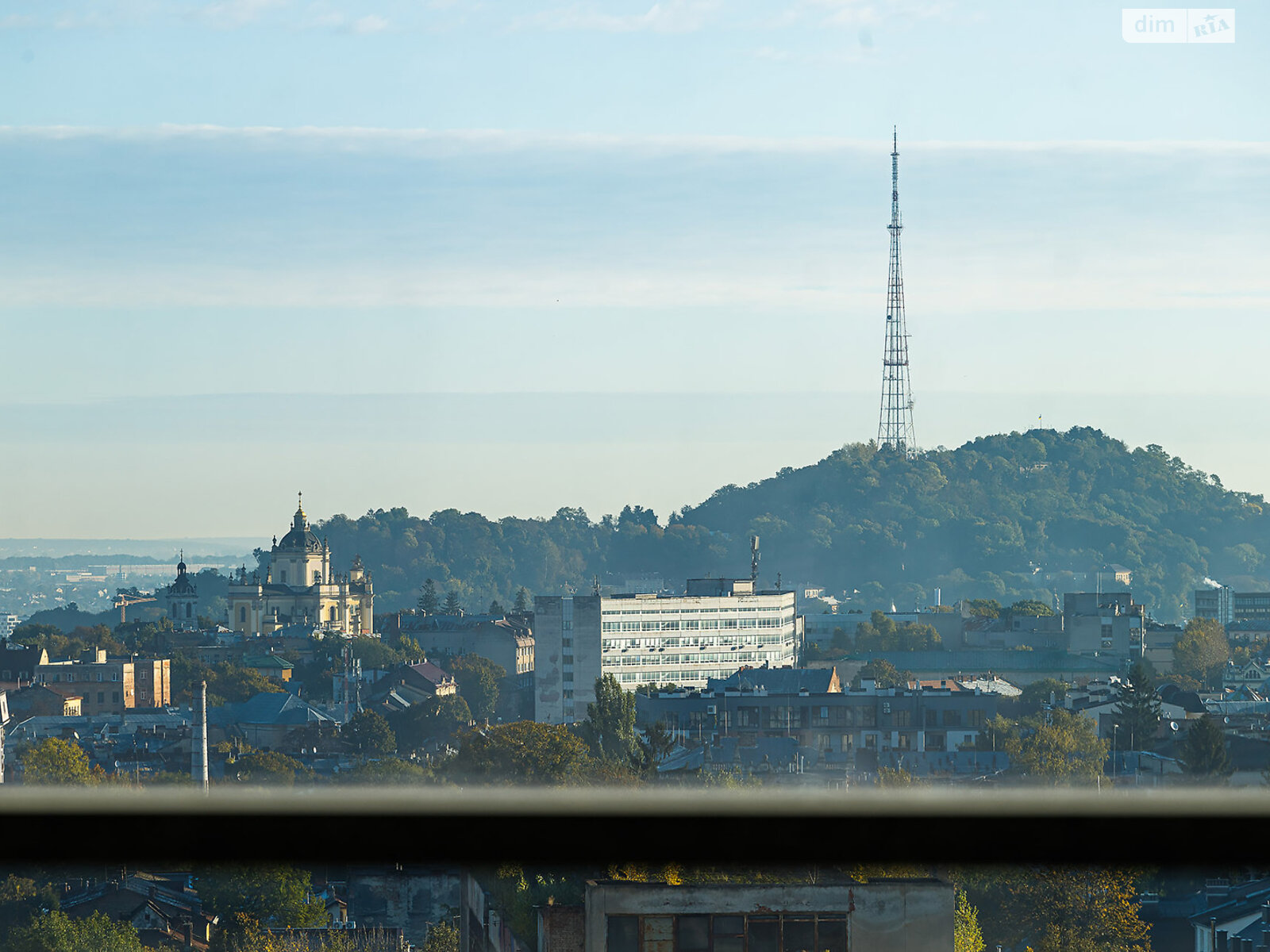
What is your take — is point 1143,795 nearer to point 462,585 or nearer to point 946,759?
point 946,759

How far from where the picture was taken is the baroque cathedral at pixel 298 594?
31.1 m

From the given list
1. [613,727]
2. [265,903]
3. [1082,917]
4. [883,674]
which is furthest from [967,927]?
[883,674]

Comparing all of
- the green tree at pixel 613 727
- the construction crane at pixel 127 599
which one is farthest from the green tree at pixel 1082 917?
the construction crane at pixel 127 599

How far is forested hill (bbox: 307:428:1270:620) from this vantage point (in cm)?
4531

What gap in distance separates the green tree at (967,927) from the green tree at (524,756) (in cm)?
349

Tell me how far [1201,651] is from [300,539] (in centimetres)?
1711

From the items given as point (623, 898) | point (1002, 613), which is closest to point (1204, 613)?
point (1002, 613)

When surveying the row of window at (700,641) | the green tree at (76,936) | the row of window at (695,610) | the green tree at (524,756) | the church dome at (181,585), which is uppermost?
the church dome at (181,585)

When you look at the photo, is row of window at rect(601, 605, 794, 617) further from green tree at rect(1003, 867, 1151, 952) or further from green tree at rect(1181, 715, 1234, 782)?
green tree at rect(1003, 867, 1151, 952)

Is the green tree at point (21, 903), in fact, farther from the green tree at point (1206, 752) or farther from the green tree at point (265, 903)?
the green tree at point (1206, 752)

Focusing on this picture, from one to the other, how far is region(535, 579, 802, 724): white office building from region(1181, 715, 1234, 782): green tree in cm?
976

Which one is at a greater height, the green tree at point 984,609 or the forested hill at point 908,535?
the forested hill at point 908,535

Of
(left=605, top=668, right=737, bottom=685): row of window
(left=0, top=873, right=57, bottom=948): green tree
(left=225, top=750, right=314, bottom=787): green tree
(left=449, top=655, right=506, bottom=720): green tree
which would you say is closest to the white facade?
(left=605, top=668, right=737, bottom=685): row of window

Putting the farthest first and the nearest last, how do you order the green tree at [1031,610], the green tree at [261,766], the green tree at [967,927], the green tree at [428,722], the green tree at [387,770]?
the green tree at [1031,610] < the green tree at [428,722] < the green tree at [261,766] < the green tree at [387,770] < the green tree at [967,927]
